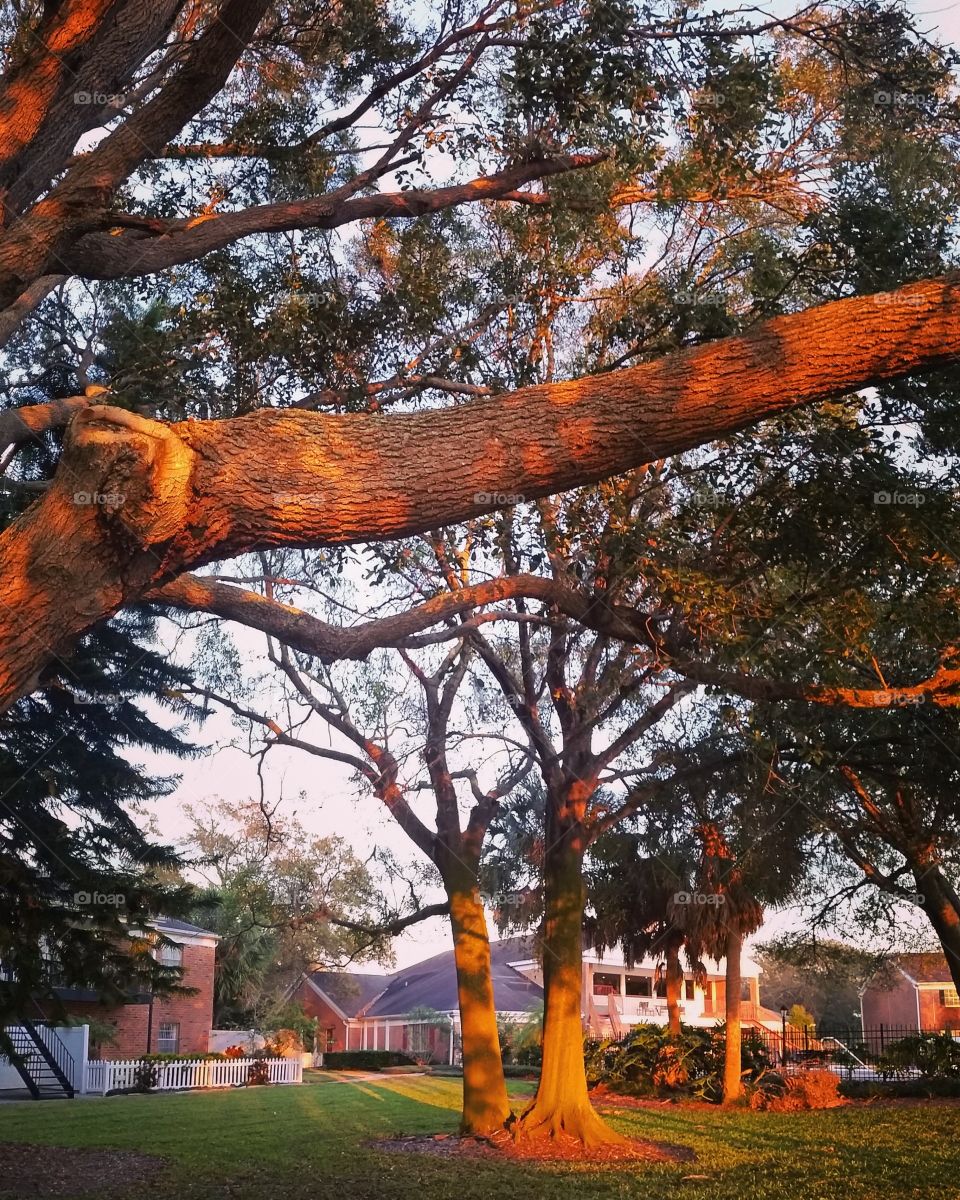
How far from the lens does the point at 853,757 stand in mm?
16219

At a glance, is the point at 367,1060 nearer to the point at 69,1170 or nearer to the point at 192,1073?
the point at 192,1073

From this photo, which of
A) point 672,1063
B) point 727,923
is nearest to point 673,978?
point 672,1063

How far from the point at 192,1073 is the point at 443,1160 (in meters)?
20.2

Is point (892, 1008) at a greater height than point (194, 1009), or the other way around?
point (194, 1009)

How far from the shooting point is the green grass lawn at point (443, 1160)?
454 inches

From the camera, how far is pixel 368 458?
5.12 meters

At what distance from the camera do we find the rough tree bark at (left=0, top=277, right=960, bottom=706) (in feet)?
15.8

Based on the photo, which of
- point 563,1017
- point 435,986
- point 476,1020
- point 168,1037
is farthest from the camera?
point 435,986

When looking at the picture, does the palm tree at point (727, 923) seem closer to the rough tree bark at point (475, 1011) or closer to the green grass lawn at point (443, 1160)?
the green grass lawn at point (443, 1160)

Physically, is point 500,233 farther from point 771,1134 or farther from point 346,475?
point 771,1134

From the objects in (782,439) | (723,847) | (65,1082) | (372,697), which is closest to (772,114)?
(782,439)

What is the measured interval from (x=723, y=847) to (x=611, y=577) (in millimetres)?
12653

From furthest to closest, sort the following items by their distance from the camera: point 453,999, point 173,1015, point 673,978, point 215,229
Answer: point 453,999 < point 173,1015 < point 673,978 < point 215,229

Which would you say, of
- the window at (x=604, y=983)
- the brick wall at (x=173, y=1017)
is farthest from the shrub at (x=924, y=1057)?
the window at (x=604, y=983)
